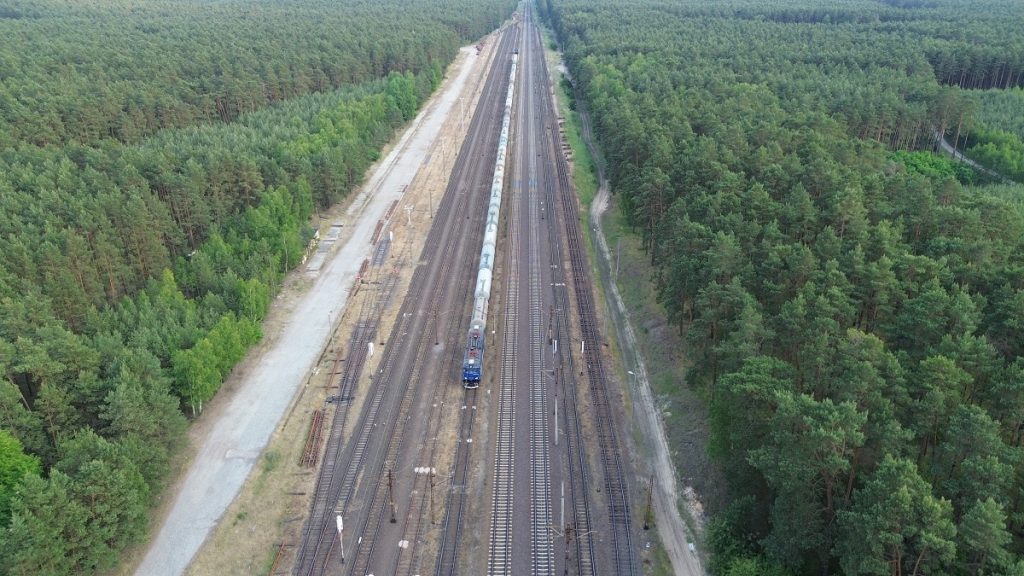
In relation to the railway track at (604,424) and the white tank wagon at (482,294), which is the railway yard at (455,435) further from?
the white tank wagon at (482,294)

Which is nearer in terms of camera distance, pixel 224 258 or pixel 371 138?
pixel 224 258

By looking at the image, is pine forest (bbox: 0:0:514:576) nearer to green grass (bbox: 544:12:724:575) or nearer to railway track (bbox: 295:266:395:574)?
railway track (bbox: 295:266:395:574)

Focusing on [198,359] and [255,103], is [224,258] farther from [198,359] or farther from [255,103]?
[255,103]

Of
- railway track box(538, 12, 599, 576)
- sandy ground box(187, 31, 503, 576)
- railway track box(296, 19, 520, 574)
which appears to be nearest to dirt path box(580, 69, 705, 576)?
railway track box(538, 12, 599, 576)

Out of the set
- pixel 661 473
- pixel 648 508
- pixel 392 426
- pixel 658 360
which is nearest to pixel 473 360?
pixel 392 426

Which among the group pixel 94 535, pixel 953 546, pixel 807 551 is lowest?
pixel 807 551

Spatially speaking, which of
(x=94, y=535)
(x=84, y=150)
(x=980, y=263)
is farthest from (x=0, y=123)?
(x=980, y=263)

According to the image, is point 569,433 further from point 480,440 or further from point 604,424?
point 480,440
